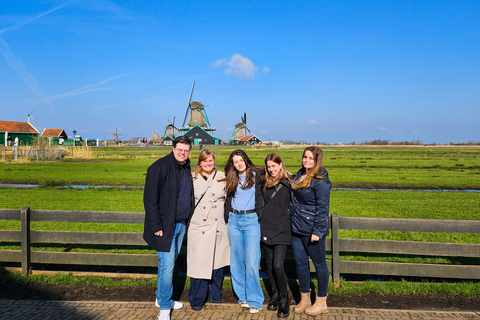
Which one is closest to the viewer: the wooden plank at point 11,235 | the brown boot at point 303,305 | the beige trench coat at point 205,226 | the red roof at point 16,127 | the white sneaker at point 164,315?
the white sneaker at point 164,315

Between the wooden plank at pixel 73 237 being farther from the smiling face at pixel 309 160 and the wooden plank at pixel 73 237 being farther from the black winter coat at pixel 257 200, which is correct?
the smiling face at pixel 309 160

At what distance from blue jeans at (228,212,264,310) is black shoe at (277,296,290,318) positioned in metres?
0.31

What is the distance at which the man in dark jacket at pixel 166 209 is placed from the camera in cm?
446

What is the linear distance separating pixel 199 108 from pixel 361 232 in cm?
10059

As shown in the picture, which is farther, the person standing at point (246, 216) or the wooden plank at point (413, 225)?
the wooden plank at point (413, 225)

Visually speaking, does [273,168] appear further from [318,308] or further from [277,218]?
[318,308]

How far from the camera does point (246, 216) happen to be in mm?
4789

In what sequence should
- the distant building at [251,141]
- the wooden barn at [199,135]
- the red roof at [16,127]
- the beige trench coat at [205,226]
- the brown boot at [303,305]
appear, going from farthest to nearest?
the distant building at [251,141] < the wooden barn at [199,135] < the red roof at [16,127] < the beige trench coat at [205,226] < the brown boot at [303,305]

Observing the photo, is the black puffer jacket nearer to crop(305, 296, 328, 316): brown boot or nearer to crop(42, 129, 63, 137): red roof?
crop(305, 296, 328, 316): brown boot

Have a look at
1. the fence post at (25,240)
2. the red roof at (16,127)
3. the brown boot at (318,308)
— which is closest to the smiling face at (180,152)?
the brown boot at (318,308)

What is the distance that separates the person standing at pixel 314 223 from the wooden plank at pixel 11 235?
15.4ft

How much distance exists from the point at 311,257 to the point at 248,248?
2.92 ft

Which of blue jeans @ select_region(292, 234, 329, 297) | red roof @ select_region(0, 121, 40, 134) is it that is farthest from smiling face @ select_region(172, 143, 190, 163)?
red roof @ select_region(0, 121, 40, 134)

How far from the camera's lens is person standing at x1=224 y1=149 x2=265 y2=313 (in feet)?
15.7
